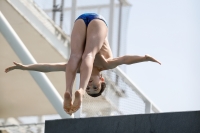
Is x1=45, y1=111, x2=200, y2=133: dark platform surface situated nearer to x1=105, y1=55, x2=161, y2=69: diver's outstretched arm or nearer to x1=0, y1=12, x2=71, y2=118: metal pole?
x1=105, y1=55, x2=161, y2=69: diver's outstretched arm

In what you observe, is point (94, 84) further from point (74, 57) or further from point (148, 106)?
point (148, 106)

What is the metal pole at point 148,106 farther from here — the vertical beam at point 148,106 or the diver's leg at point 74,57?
the diver's leg at point 74,57

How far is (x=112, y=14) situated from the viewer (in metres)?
Answer: 13.0

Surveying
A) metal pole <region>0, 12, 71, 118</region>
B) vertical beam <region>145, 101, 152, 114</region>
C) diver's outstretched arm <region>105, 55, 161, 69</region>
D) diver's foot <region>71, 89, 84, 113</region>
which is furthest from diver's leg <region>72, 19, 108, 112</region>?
vertical beam <region>145, 101, 152, 114</region>

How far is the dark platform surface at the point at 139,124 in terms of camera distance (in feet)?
27.6

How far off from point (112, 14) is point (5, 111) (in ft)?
10.7

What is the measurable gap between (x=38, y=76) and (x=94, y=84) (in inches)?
121

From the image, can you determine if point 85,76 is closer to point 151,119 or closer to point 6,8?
point 151,119

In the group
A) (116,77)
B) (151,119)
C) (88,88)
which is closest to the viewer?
(151,119)

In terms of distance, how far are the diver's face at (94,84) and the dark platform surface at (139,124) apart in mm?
478

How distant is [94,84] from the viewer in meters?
9.19

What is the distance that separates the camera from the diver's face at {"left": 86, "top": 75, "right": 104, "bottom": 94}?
9172mm

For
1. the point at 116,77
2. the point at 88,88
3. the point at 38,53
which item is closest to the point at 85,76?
the point at 88,88

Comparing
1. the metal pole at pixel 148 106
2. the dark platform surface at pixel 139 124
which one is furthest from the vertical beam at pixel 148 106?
the dark platform surface at pixel 139 124
